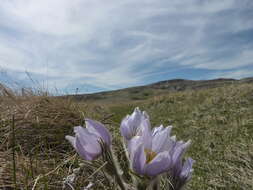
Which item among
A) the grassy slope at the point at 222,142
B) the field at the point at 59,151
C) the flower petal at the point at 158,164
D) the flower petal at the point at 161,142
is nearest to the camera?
the flower petal at the point at 158,164

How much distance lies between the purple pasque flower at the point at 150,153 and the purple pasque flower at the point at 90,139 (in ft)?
0.33

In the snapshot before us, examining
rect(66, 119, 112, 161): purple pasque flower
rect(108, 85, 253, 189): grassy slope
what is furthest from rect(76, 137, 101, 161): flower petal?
rect(108, 85, 253, 189): grassy slope

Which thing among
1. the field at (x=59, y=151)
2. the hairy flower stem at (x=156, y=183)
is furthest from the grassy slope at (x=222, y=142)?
the hairy flower stem at (x=156, y=183)

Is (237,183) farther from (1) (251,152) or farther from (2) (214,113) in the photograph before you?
(2) (214,113)

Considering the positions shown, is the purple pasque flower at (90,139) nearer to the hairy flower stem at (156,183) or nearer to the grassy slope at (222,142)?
the hairy flower stem at (156,183)

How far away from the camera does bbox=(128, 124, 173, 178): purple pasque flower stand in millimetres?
653

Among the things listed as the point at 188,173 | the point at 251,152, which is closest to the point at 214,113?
the point at 251,152

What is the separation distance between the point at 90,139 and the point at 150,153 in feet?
0.60

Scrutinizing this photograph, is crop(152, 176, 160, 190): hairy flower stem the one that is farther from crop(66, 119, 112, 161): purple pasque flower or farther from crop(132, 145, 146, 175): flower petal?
crop(66, 119, 112, 161): purple pasque flower

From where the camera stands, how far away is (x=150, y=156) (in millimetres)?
736

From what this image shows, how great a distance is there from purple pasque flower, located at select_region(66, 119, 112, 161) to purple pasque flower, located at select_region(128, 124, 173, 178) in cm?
10

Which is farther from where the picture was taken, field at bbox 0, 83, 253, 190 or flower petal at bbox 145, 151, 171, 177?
field at bbox 0, 83, 253, 190

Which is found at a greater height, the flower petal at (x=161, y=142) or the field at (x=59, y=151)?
the flower petal at (x=161, y=142)

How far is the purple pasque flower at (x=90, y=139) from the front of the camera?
726 mm
